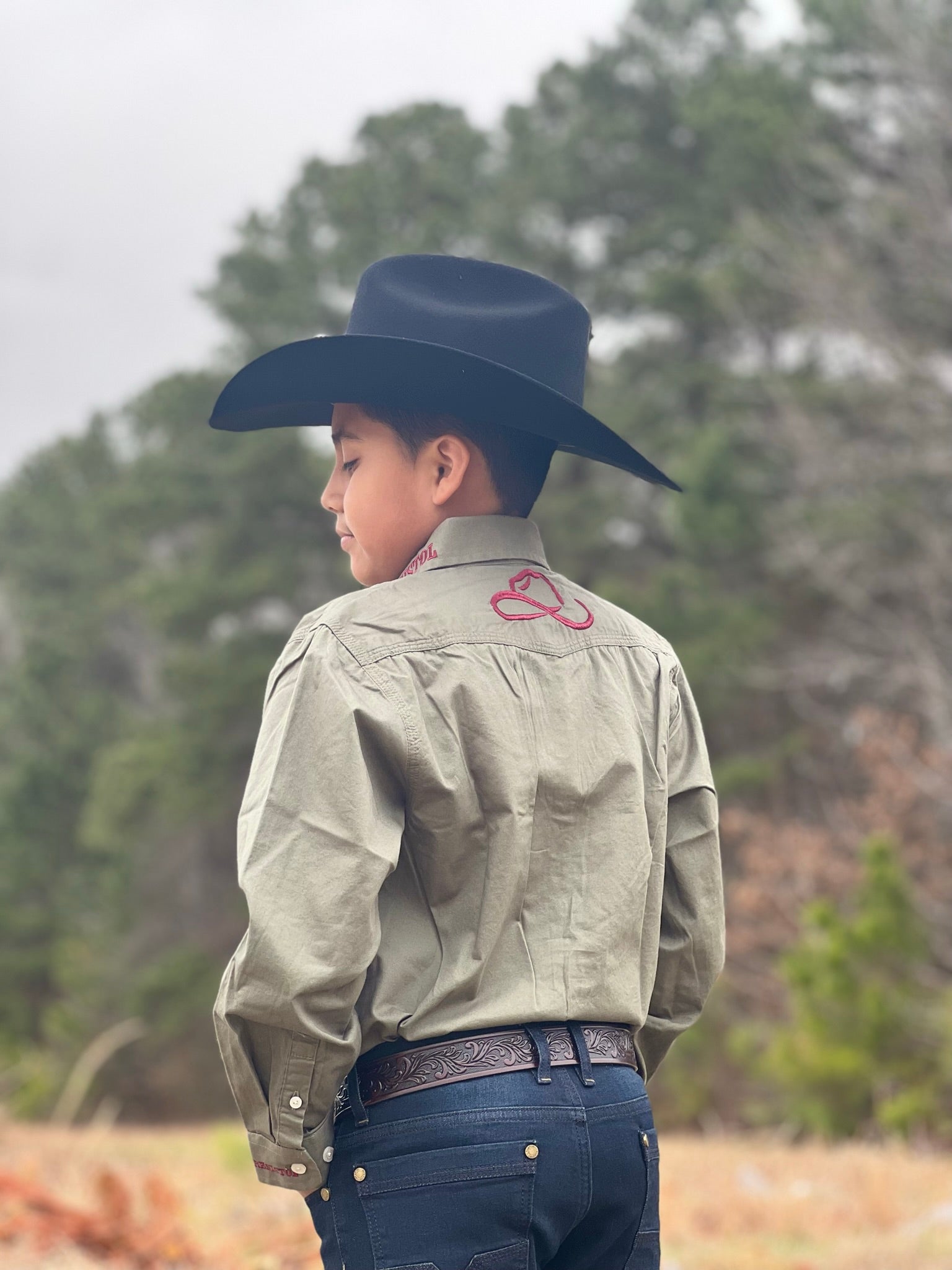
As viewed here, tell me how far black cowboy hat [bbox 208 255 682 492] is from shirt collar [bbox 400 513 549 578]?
0.13 metres

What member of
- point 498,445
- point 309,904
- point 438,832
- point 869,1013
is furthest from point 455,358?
point 869,1013

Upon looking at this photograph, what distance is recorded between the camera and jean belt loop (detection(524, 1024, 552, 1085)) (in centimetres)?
160

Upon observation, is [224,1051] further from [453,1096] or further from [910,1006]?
[910,1006]

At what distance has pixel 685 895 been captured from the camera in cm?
198

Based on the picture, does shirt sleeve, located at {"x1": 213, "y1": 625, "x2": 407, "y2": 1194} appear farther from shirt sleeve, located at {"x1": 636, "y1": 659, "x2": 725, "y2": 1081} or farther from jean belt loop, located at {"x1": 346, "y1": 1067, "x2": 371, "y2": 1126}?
shirt sleeve, located at {"x1": 636, "y1": 659, "x2": 725, "y2": 1081}

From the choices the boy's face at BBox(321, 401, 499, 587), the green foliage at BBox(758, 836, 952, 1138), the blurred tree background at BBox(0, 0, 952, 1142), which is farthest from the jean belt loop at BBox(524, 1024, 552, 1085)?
the green foliage at BBox(758, 836, 952, 1138)

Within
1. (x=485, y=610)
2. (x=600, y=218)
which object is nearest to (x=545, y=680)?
(x=485, y=610)

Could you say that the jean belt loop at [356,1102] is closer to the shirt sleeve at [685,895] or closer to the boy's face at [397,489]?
the shirt sleeve at [685,895]

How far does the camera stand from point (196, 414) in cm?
1981

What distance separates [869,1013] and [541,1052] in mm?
7929

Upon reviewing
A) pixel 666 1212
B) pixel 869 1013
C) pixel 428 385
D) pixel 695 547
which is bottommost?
pixel 869 1013

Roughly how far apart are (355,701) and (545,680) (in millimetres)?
273

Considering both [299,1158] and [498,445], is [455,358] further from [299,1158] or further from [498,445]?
[299,1158]

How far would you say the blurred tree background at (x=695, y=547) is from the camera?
12.8 metres
